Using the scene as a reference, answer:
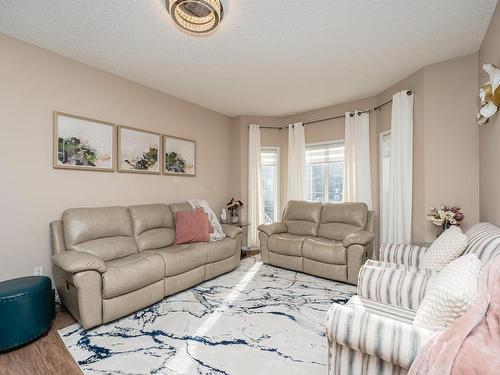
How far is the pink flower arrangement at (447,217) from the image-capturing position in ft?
8.81

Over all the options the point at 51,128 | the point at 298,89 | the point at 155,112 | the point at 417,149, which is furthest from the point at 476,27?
the point at 51,128

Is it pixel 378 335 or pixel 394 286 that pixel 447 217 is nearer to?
pixel 394 286

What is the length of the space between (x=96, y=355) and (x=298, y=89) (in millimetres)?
3733

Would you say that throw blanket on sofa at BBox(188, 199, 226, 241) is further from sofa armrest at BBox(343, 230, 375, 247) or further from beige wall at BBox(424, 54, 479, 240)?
beige wall at BBox(424, 54, 479, 240)

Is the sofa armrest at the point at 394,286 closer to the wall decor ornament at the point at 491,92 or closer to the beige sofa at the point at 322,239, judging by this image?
the beige sofa at the point at 322,239

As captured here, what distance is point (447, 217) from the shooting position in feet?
8.81

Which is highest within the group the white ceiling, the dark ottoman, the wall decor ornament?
the white ceiling

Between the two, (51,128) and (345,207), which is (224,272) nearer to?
(345,207)

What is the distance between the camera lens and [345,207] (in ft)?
12.7

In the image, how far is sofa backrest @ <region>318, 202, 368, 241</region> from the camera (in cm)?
365

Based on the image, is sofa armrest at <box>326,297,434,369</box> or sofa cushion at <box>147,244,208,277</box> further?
sofa cushion at <box>147,244,208,277</box>

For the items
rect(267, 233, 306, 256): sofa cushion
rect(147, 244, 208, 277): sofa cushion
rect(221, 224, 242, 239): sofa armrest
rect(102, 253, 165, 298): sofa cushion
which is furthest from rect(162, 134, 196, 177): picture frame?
rect(267, 233, 306, 256): sofa cushion

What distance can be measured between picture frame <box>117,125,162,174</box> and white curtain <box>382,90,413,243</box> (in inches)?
131

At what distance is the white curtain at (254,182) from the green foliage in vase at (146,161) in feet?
6.18
